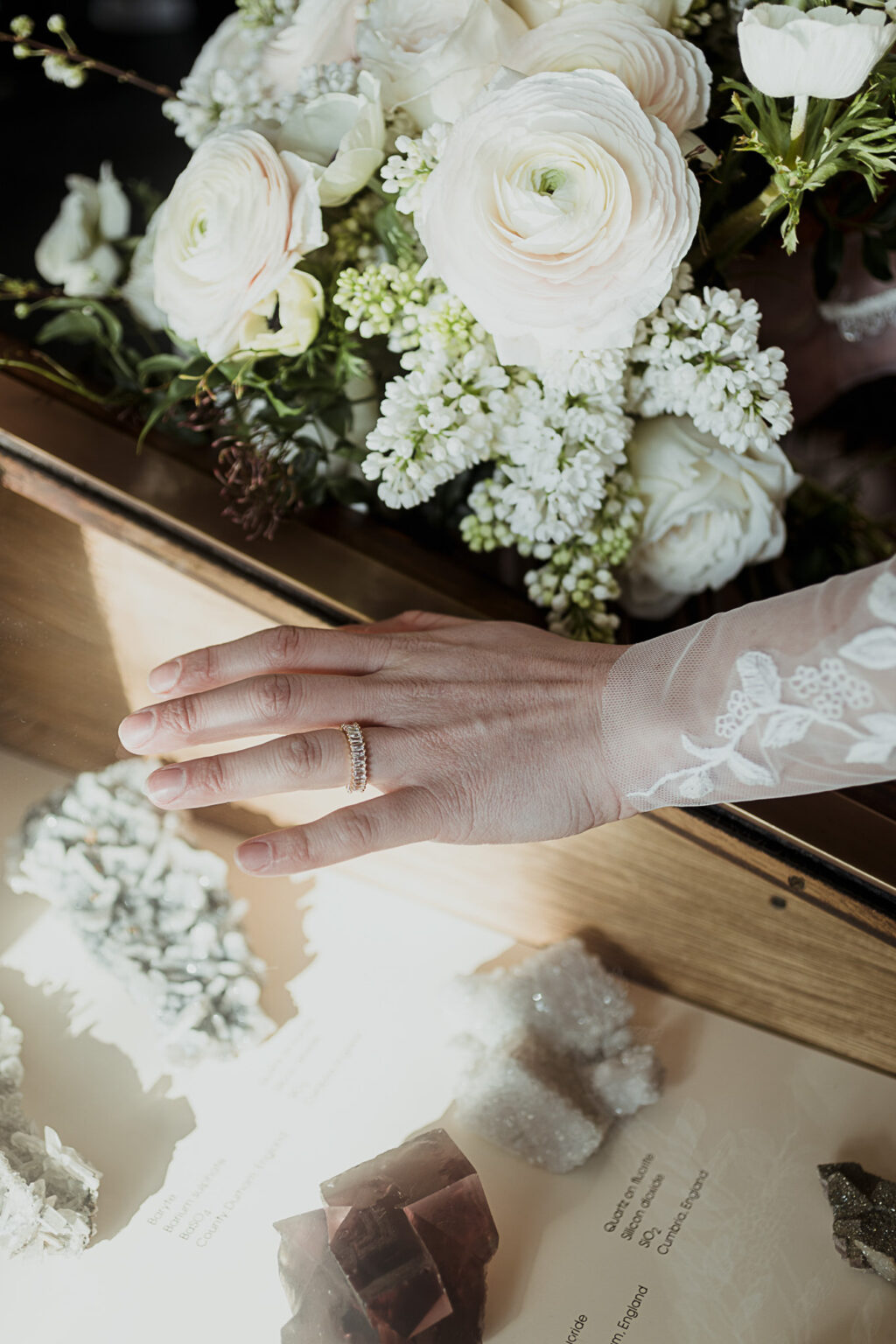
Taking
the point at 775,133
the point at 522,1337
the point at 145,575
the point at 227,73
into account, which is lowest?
the point at 522,1337

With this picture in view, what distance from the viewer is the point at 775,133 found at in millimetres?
854

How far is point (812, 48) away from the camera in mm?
741

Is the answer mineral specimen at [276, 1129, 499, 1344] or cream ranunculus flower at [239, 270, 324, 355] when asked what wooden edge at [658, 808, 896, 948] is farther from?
cream ranunculus flower at [239, 270, 324, 355]

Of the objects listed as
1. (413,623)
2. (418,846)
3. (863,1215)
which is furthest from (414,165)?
(863,1215)

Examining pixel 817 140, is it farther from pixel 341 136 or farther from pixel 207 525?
pixel 207 525

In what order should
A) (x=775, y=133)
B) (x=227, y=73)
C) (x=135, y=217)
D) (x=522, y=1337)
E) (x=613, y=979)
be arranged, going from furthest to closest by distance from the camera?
(x=135, y=217)
(x=227, y=73)
(x=613, y=979)
(x=775, y=133)
(x=522, y=1337)

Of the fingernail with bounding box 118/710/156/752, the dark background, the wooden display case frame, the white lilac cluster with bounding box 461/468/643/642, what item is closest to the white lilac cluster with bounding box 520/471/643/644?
the white lilac cluster with bounding box 461/468/643/642

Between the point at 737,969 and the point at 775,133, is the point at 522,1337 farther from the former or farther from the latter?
the point at 775,133

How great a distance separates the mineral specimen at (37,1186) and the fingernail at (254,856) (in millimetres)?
233

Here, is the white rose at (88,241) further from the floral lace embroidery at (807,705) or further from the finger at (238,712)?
the floral lace embroidery at (807,705)

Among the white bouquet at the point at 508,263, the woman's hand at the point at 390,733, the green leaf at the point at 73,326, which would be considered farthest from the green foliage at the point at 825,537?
the green leaf at the point at 73,326

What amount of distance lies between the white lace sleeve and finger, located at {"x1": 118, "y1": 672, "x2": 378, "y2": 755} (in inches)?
10.4

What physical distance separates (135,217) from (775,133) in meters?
1.95

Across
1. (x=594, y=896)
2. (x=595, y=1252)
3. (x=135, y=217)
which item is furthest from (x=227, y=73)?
(x=135, y=217)
